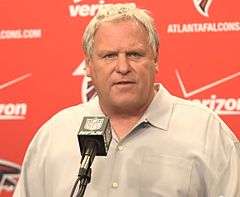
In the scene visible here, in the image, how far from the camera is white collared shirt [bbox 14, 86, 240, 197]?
4.58 feet

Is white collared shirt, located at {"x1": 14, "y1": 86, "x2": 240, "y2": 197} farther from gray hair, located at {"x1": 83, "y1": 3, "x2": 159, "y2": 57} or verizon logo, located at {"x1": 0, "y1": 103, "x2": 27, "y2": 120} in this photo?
verizon logo, located at {"x1": 0, "y1": 103, "x2": 27, "y2": 120}

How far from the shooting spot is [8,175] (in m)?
2.08

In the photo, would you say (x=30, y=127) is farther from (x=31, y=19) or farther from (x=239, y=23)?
(x=239, y=23)

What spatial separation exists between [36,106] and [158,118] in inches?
27.2

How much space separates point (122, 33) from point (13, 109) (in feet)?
2.56

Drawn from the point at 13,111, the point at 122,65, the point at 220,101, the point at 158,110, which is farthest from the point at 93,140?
the point at 13,111

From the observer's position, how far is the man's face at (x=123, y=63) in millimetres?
1379

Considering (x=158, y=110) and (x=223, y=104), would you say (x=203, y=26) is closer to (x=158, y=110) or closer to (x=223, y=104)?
(x=223, y=104)

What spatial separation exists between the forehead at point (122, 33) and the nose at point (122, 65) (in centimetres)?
3

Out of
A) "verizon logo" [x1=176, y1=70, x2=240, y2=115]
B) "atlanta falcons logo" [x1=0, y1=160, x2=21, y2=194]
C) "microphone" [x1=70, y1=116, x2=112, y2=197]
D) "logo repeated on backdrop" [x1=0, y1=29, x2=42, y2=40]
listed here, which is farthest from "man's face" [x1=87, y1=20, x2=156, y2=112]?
"atlanta falcons logo" [x1=0, y1=160, x2=21, y2=194]

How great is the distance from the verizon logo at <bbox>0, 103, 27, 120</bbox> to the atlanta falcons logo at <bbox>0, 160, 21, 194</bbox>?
0.16 m

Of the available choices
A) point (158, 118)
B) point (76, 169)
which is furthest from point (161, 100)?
point (76, 169)

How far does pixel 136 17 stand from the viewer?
4.65ft

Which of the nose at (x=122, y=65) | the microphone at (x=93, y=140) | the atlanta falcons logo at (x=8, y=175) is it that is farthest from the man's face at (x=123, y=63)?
the atlanta falcons logo at (x=8, y=175)
